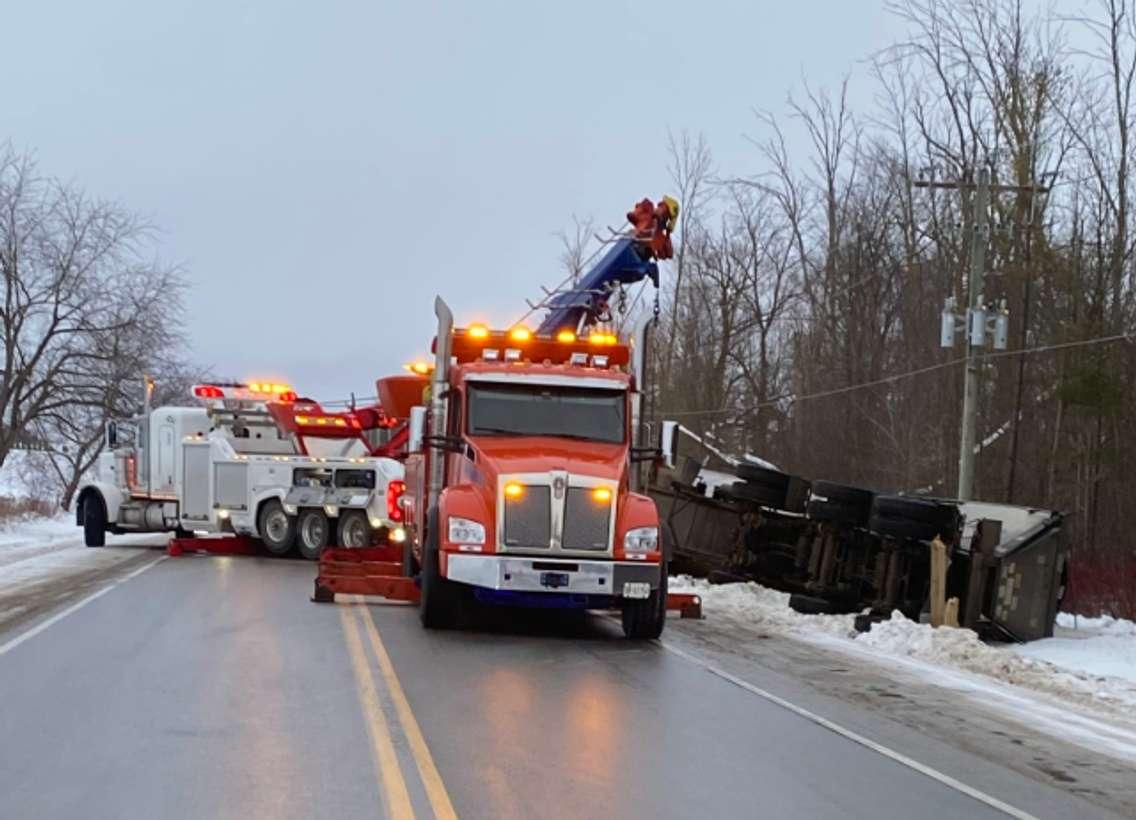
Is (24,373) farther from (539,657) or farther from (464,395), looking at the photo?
(539,657)

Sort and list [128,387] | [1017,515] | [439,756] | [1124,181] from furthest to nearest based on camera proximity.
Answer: [128,387] < [1124,181] < [1017,515] < [439,756]

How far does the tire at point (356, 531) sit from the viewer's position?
22969 mm

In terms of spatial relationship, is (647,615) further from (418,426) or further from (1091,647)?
(1091,647)

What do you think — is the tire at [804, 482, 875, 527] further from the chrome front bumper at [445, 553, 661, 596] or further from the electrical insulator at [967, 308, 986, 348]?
the electrical insulator at [967, 308, 986, 348]

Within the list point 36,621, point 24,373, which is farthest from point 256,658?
point 24,373

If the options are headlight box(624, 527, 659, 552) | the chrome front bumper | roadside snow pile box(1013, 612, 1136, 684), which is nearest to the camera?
the chrome front bumper

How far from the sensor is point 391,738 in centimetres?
722

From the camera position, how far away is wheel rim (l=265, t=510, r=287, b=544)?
2353 centimetres

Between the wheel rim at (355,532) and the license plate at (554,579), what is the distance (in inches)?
479

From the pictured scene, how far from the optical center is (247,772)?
6371 millimetres

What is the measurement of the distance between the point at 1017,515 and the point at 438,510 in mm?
8586

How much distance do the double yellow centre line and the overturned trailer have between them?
Result: 4.33 metres

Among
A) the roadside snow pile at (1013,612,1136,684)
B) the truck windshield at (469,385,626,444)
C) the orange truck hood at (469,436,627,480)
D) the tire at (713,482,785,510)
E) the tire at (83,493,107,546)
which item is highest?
the truck windshield at (469,385,626,444)

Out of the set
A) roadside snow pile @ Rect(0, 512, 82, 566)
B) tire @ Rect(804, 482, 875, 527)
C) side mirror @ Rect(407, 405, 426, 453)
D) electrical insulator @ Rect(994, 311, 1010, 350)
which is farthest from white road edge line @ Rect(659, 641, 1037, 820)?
roadside snow pile @ Rect(0, 512, 82, 566)
